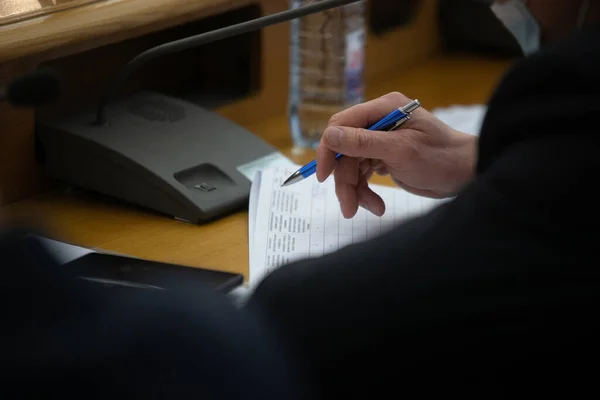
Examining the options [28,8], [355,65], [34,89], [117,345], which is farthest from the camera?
→ [355,65]

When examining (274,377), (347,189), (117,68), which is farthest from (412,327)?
(117,68)

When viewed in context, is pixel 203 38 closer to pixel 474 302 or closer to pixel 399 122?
pixel 399 122

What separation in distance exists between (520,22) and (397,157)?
0.66 feet

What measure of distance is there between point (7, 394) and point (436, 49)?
1.54 meters

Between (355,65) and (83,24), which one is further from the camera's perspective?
(355,65)

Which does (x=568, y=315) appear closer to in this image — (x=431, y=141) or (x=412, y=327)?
(x=412, y=327)

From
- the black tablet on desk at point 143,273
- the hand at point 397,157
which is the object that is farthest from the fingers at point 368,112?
the black tablet on desk at point 143,273

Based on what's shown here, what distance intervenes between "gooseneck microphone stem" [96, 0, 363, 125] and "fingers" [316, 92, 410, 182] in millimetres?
148

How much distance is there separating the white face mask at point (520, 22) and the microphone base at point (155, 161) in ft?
1.13

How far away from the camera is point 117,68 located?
52.6 inches

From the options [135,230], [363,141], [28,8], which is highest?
[28,8]

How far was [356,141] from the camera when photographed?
1.08 meters

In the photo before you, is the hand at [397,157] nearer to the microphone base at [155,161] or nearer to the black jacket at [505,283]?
the microphone base at [155,161]

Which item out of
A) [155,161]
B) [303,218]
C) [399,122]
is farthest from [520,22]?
[155,161]
